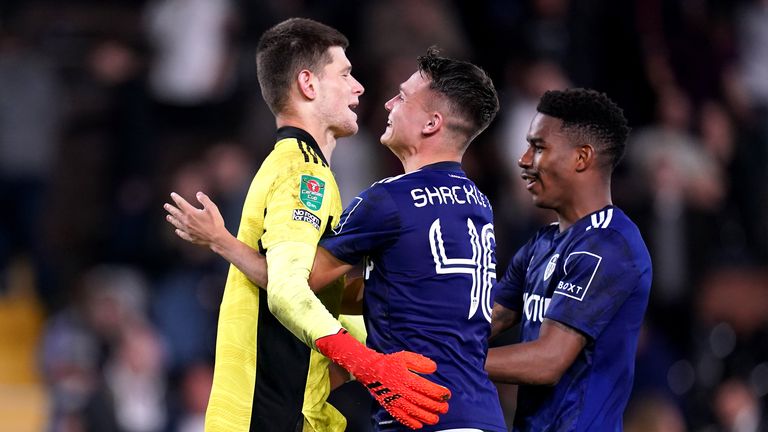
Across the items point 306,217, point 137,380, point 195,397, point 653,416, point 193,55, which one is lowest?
point 653,416

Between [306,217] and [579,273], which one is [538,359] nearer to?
[579,273]

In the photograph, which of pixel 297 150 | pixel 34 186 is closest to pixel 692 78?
pixel 34 186

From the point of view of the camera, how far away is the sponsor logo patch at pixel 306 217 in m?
5.03

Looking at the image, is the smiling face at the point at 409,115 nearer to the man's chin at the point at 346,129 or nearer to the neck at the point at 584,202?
the man's chin at the point at 346,129

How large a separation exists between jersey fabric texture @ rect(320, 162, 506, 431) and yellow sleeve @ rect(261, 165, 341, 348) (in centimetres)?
12

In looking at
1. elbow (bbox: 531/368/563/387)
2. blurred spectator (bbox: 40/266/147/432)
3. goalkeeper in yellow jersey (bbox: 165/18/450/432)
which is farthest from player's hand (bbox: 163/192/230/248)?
blurred spectator (bbox: 40/266/147/432)

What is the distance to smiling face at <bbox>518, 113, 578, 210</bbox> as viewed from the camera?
5.76 metres

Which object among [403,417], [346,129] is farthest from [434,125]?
[403,417]

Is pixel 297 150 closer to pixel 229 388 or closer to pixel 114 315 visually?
pixel 229 388

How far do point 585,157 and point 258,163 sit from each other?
5.64 meters

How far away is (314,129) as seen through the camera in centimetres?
548

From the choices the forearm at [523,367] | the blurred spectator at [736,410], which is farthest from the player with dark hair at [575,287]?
the blurred spectator at [736,410]

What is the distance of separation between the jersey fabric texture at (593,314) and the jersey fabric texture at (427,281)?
19.7 inches

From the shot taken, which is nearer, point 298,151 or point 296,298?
point 296,298
